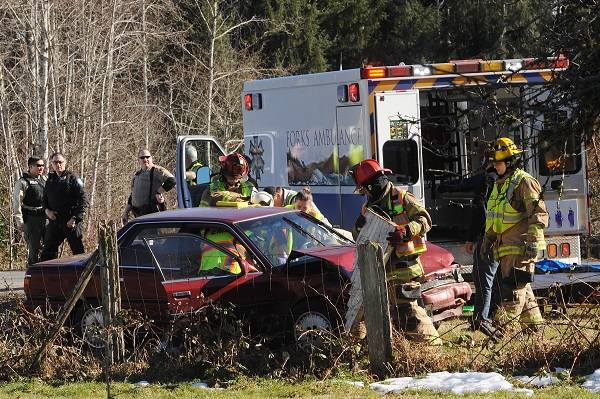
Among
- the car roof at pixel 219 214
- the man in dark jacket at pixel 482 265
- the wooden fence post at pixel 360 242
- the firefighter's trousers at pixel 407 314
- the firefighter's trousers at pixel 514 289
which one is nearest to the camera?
the wooden fence post at pixel 360 242

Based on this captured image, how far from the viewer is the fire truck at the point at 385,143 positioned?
470 inches

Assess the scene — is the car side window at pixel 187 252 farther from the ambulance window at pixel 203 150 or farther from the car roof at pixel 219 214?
the ambulance window at pixel 203 150

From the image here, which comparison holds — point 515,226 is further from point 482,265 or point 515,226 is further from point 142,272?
point 142,272

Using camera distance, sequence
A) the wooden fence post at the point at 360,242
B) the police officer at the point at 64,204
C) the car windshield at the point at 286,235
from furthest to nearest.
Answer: the police officer at the point at 64,204 < the car windshield at the point at 286,235 < the wooden fence post at the point at 360,242

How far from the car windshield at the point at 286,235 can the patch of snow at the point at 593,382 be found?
2.82 metres

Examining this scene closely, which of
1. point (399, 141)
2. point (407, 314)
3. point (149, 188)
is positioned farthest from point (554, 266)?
point (149, 188)

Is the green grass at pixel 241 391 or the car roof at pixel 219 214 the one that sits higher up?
the car roof at pixel 219 214

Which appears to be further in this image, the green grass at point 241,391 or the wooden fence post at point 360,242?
the wooden fence post at point 360,242

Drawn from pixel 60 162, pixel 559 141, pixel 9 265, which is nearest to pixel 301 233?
pixel 559 141

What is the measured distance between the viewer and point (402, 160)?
39.7 feet

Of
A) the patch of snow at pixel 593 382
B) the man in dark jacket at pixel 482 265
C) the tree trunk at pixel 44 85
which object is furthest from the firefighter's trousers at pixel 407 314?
the tree trunk at pixel 44 85

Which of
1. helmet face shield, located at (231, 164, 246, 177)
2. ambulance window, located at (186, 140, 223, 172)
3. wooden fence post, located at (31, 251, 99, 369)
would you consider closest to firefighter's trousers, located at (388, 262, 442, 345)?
wooden fence post, located at (31, 251, 99, 369)

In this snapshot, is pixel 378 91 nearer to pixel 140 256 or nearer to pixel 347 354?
pixel 140 256

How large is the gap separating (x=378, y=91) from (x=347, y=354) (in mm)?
4552
